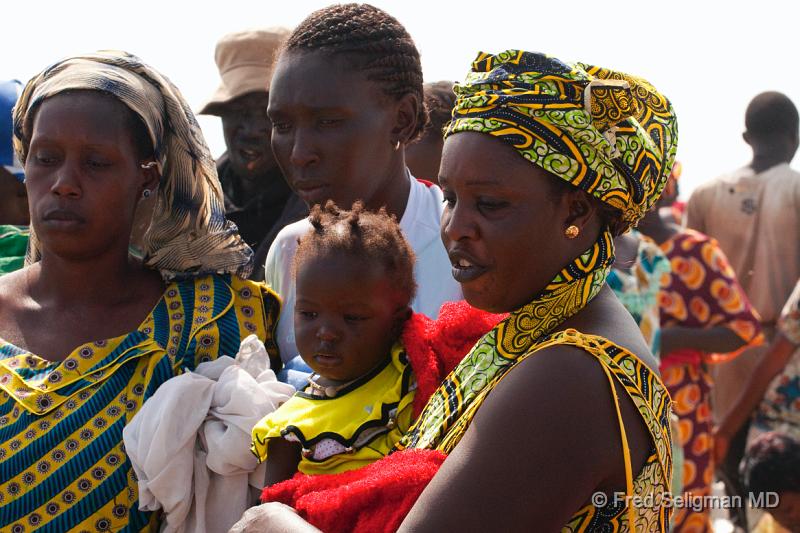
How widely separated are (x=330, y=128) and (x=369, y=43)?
336 millimetres

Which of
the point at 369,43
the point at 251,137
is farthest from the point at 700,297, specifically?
the point at 369,43

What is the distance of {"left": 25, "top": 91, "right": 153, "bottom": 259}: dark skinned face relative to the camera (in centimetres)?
334

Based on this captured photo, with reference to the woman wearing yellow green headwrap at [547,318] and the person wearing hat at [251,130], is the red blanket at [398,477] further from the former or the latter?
the person wearing hat at [251,130]

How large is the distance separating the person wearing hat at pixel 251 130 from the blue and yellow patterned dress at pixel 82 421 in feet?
7.37

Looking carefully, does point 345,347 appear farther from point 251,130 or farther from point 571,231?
point 251,130

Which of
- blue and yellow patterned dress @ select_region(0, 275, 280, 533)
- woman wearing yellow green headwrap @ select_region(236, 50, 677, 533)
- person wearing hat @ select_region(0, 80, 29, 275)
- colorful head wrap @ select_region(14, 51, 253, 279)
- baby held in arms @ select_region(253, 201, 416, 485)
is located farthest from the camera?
person wearing hat @ select_region(0, 80, 29, 275)

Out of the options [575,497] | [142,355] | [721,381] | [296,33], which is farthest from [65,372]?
[721,381]

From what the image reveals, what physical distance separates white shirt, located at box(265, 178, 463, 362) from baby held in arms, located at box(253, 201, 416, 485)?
379 mm

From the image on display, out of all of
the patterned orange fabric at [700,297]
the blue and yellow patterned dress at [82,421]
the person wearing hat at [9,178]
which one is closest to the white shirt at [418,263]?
the blue and yellow patterned dress at [82,421]

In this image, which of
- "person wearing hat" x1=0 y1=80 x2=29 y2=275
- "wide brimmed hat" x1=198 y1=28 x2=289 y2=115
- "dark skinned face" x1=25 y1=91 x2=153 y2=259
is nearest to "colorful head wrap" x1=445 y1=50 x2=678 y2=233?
"dark skinned face" x1=25 y1=91 x2=153 y2=259

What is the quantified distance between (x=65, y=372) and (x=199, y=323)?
439 millimetres

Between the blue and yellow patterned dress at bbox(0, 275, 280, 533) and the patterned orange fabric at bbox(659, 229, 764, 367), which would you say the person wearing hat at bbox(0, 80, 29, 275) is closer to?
the blue and yellow patterned dress at bbox(0, 275, 280, 533)

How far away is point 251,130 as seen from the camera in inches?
228

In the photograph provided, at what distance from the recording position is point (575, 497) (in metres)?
2.21
